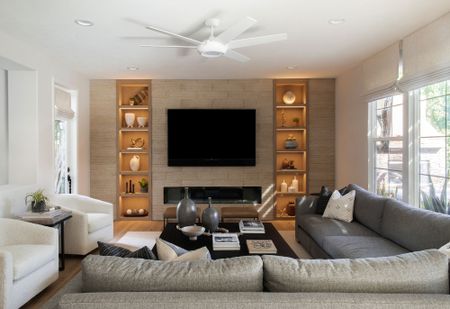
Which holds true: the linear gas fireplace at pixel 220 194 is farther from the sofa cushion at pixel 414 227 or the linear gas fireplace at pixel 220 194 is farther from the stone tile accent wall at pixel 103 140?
the sofa cushion at pixel 414 227

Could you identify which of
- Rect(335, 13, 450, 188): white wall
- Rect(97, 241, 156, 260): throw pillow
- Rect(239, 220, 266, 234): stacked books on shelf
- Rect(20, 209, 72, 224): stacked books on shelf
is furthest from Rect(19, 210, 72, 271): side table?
Rect(335, 13, 450, 188): white wall

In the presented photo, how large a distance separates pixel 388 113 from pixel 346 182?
1.63m

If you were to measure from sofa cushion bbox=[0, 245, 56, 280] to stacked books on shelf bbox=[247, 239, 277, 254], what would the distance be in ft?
5.93

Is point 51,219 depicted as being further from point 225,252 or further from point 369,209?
point 369,209

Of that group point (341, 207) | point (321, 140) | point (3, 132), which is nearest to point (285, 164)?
point (321, 140)

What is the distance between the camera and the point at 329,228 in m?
3.63

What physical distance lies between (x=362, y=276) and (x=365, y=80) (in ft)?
13.2

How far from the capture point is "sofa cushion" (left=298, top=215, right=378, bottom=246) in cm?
346

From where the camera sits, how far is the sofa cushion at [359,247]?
9.21ft

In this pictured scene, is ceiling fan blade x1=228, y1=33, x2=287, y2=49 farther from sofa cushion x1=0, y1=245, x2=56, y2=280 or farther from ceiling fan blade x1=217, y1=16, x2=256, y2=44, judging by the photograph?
sofa cushion x1=0, y1=245, x2=56, y2=280

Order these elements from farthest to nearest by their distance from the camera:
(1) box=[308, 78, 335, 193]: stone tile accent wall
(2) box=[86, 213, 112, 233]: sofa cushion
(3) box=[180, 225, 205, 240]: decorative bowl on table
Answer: (1) box=[308, 78, 335, 193]: stone tile accent wall
(2) box=[86, 213, 112, 233]: sofa cushion
(3) box=[180, 225, 205, 240]: decorative bowl on table

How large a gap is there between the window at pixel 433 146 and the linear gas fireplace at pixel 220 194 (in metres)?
2.96

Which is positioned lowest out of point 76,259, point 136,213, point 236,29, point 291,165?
point 76,259

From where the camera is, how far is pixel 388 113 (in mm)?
4367
